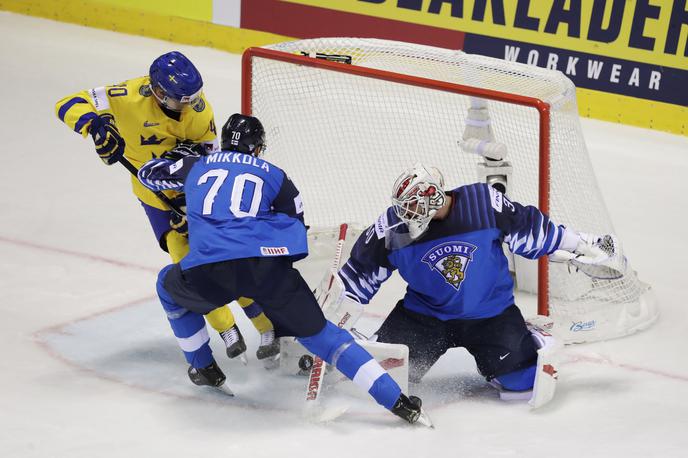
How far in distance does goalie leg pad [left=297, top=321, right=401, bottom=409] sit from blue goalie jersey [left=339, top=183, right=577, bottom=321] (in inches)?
14.5

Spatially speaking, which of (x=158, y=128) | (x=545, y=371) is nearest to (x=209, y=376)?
(x=158, y=128)

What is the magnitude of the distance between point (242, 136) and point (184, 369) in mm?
947

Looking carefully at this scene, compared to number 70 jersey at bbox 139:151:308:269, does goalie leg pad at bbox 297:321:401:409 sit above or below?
below

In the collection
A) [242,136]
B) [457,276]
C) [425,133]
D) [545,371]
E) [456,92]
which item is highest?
[456,92]

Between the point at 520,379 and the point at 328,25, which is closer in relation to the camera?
the point at 520,379

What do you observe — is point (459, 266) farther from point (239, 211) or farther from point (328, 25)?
point (328, 25)

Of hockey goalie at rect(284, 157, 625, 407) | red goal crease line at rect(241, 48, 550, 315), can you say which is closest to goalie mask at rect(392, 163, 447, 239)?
hockey goalie at rect(284, 157, 625, 407)

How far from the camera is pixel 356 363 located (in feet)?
11.7

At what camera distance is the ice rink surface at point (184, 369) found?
11.5ft

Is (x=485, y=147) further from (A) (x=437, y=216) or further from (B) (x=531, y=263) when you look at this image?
(A) (x=437, y=216)

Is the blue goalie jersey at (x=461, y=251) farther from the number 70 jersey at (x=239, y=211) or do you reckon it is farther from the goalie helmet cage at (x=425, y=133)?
the goalie helmet cage at (x=425, y=133)

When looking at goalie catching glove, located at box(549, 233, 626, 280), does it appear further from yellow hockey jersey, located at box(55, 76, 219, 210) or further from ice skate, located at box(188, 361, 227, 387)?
yellow hockey jersey, located at box(55, 76, 219, 210)

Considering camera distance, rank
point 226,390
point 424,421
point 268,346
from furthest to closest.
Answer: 1. point 268,346
2. point 226,390
3. point 424,421

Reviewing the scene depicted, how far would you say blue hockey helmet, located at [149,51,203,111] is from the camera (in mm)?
4039
